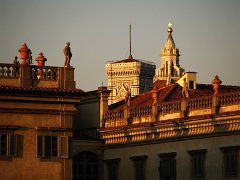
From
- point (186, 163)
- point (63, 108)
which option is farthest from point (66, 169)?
point (186, 163)

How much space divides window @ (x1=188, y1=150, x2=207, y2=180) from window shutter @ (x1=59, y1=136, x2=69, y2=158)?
23.4 ft

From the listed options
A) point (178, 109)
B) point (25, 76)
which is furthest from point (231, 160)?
point (25, 76)

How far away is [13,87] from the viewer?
60.9 meters

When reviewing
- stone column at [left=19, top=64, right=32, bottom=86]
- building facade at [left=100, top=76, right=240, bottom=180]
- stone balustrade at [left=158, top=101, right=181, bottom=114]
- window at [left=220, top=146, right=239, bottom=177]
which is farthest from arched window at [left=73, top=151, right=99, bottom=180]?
stone column at [left=19, top=64, right=32, bottom=86]

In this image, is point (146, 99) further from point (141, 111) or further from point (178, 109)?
point (178, 109)

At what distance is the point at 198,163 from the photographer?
65875 millimetres

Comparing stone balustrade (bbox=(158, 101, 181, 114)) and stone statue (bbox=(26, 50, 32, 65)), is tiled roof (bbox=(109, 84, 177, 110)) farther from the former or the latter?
stone statue (bbox=(26, 50, 32, 65))

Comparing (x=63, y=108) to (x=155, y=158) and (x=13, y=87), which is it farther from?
(x=155, y=158)

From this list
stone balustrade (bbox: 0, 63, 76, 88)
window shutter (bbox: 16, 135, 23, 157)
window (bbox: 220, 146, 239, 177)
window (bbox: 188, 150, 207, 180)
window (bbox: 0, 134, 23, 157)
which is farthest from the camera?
window (bbox: 188, 150, 207, 180)

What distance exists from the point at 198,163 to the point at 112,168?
686cm

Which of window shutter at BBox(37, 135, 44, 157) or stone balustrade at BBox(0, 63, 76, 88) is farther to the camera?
stone balustrade at BBox(0, 63, 76, 88)

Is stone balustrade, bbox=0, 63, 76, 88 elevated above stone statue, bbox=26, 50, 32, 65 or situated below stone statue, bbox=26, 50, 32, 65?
below

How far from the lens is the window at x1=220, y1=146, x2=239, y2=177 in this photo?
208 feet

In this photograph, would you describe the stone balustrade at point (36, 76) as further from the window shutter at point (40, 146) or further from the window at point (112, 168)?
the window at point (112, 168)
